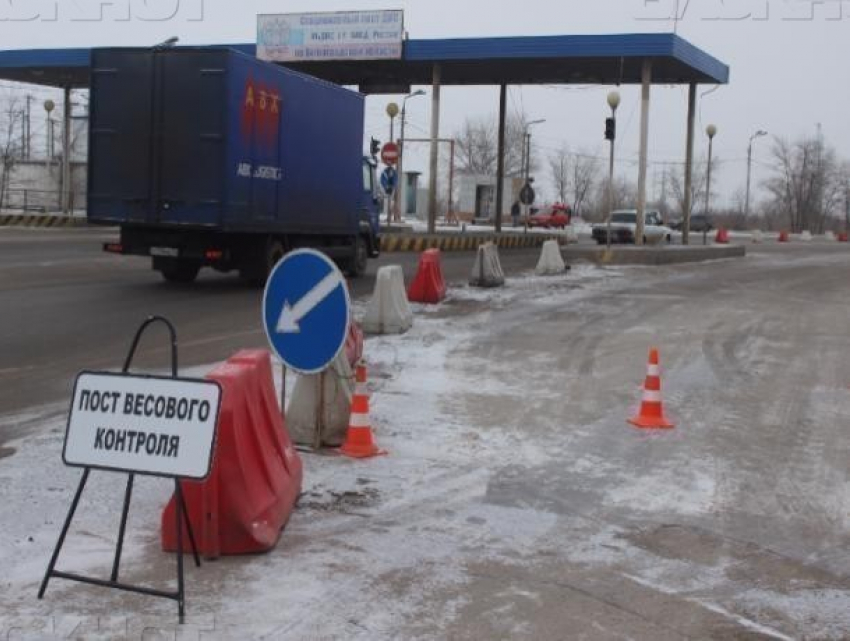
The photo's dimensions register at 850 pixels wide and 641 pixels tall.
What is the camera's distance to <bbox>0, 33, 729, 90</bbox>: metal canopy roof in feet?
97.6

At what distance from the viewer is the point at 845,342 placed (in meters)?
13.3

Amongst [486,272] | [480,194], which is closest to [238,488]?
[486,272]

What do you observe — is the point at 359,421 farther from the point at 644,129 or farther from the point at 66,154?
the point at 66,154

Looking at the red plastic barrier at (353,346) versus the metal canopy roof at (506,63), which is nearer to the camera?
the red plastic barrier at (353,346)

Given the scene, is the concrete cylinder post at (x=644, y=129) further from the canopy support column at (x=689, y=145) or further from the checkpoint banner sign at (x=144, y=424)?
the checkpoint banner sign at (x=144, y=424)

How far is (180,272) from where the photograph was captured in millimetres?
18203

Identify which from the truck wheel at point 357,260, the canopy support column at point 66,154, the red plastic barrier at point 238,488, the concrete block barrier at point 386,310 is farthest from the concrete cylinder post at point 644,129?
the red plastic barrier at point 238,488

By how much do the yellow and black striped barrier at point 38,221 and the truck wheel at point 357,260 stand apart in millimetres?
21652

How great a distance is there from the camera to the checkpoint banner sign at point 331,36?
3278cm

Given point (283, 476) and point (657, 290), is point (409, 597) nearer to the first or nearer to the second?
point (283, 476)

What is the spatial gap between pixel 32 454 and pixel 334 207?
13352 mm

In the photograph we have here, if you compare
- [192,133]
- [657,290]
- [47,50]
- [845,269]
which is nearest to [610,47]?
[845,269]

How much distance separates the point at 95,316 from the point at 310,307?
7739 mm

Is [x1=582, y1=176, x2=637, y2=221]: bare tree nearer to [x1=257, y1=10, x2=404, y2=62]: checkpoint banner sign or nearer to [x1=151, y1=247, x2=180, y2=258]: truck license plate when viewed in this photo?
[x1=257, y1=10, x2=404, y2=62]: checkpoint banner sign
